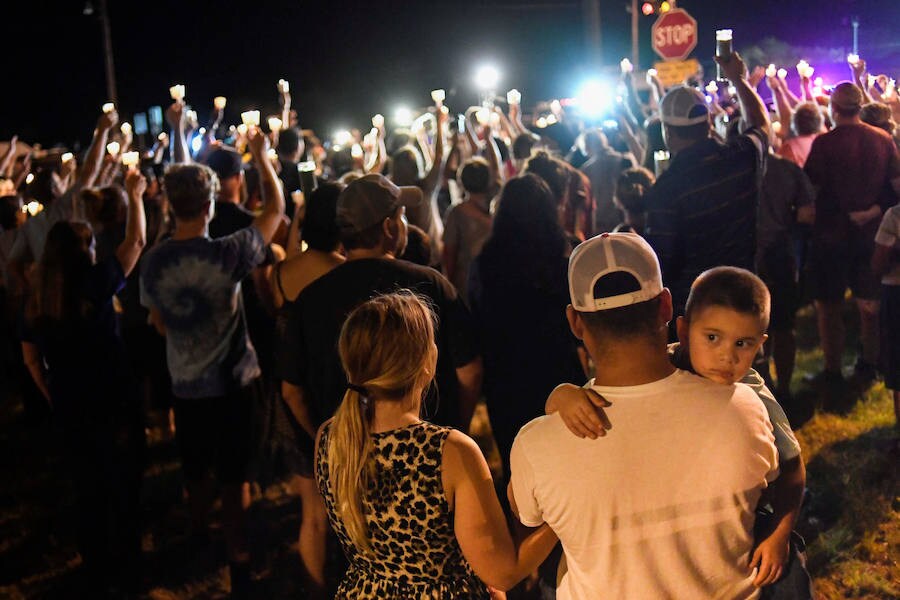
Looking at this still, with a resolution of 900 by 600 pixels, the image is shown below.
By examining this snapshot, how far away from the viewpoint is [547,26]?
45438mm

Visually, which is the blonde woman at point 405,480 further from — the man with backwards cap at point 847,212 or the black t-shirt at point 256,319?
the man with backwards cap at point 847,212

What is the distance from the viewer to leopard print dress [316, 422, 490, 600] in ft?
8.28

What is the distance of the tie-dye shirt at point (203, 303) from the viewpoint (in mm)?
4590

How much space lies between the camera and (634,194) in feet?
20.3

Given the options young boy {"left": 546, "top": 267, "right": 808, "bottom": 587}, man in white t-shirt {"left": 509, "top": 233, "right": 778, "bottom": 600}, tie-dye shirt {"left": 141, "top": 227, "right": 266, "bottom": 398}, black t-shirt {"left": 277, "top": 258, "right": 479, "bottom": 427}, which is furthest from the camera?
tie-dye shirt {"left": 141, "top": 227, "right": 266, "bottom": 398}

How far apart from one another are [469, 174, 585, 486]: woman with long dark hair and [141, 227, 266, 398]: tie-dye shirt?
1.24 metres

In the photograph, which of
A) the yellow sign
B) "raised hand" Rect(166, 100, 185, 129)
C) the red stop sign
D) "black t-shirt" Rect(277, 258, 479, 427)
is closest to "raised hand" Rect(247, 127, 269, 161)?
"black t-shirt" Rect(277, 258, 479, 427)

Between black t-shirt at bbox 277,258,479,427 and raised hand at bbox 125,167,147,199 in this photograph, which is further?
raised hand at bbox 125,167,147,199

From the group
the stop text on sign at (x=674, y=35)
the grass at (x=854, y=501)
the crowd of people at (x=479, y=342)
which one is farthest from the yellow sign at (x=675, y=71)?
the grass at (x=854, y=501)

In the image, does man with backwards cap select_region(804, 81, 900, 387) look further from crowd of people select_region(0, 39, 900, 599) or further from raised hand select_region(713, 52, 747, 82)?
raised hand select_region(713, 52, 747, 82)

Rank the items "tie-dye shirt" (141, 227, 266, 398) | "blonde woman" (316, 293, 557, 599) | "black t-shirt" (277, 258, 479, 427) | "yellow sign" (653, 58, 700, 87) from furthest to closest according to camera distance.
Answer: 1. "yellow sign" (653, 58, 700, 87)
2. "tie-dye shirt" (141, 227, 266, 398)
3. "black t-shirt" (277, 258, 479, 427)
4. "blonde woman" (316, 293, 557, 599)

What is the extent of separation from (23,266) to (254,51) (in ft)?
120

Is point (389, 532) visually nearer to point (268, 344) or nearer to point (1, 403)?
point (268, 344)

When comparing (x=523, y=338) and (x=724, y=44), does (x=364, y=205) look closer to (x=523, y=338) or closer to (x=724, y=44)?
(x=523, y=338)
